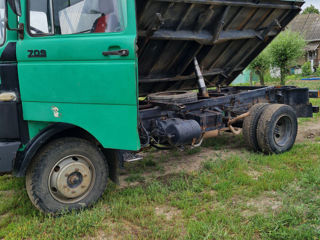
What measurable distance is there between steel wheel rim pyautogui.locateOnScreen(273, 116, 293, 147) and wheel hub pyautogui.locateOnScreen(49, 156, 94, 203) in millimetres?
3664

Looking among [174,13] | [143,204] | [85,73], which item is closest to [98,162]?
[143,204]

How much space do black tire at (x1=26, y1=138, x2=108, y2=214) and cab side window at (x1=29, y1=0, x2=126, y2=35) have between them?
126 centimetres

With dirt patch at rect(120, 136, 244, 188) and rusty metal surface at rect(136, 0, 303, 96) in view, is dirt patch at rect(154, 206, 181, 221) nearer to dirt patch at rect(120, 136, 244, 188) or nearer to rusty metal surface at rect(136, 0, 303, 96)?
dirt patch at rect(120, 136, 244, 188)

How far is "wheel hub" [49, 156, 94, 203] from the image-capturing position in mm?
3613

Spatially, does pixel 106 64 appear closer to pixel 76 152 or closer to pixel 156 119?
pixel 76 152

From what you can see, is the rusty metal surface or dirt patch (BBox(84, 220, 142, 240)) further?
the rusty metal surface

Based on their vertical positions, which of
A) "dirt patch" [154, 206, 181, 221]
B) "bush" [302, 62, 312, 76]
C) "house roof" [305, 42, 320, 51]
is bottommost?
"dirt patch" [154, 206, 181, 221]

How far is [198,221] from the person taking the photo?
3.47 meters

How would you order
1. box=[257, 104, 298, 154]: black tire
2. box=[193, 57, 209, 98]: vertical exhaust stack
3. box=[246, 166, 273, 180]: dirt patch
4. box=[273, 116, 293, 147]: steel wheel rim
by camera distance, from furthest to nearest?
box=[273, 116, 293, 147]: steel wheel rim → box=[193, 57, 209, 98]: vertical exhaust stack → box=[257, 104, 298, 154]: black tire → box=[246, 166, 273, 180]: dirt patch

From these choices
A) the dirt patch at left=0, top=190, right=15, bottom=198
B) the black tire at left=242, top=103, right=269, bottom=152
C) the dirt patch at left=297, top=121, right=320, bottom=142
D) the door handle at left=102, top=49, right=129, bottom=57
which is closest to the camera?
the door handle at left=102, top=49, right=129, bottom=57

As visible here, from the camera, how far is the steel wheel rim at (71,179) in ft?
11.8

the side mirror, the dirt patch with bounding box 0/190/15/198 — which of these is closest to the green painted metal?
the side mirror

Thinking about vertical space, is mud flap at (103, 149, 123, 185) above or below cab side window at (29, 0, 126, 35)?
below

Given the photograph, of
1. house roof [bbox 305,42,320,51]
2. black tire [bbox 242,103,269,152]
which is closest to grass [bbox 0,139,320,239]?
black tire [bbox 242,103,269,152]
